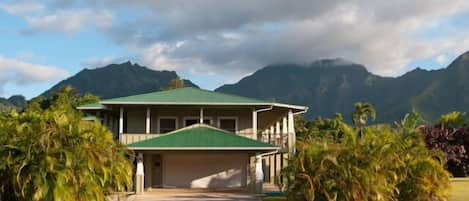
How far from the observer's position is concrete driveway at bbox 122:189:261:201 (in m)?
23.9

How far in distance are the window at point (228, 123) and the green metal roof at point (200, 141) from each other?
2.27 meters

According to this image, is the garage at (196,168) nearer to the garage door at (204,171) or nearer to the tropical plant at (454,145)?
the garage door at (204,171)

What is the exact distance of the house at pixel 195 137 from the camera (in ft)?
88.7

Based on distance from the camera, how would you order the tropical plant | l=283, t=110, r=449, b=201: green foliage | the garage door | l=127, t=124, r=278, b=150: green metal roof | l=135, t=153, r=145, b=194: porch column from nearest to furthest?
l=283, t=110, r=449, b=201: green foliage → l=127, t=124, r=278, b=150: green metal roof → l=135, t=153, r=145, b=194: porch column → the garage door → the tropical plant

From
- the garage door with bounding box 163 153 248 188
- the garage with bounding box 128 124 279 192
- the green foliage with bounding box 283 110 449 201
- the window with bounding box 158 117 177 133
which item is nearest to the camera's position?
the green foliage with bounding box 283 110 449 201

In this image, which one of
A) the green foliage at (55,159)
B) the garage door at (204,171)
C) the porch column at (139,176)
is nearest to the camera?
the green foliage at (55,159)

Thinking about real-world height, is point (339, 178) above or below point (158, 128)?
below

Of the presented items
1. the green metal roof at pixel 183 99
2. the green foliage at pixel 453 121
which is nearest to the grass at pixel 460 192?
the green metal roof at pixel 183 99

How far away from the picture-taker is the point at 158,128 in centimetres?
3044

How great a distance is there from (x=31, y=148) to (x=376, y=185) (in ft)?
30.5

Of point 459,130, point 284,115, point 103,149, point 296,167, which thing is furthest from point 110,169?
point 459,130

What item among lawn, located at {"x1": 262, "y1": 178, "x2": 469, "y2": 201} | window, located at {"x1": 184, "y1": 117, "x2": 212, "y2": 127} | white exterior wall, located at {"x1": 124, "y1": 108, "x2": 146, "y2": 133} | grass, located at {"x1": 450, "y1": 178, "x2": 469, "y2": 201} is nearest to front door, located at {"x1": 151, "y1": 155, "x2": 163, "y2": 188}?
white exterior wall, located at {"x1": 124, "y1": 108, "x2": 146, "y2": 133}

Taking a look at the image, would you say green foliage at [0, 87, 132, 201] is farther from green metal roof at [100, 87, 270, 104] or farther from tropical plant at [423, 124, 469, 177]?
tropical plant at [423, 124, 469, 177]

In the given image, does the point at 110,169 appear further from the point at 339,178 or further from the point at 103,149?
the point at 339,178
